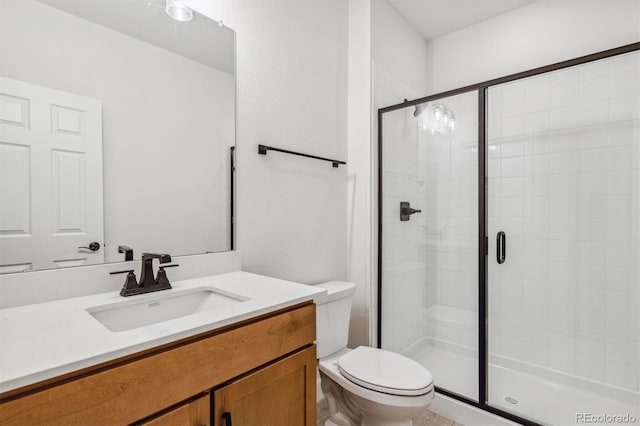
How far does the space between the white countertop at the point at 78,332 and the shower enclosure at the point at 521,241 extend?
4.46 ft

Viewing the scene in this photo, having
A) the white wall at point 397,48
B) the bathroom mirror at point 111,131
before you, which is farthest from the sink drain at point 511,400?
the white wall at point 397,48

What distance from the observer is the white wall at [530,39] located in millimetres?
2049

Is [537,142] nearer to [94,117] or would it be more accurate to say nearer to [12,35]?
[94,117]

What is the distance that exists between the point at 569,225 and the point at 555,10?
1.43 meters

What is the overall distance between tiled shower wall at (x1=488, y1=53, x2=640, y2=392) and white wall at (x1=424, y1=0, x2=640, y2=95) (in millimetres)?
327

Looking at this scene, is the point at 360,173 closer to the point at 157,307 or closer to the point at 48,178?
the point at 157,307

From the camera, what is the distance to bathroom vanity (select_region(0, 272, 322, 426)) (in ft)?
1.96

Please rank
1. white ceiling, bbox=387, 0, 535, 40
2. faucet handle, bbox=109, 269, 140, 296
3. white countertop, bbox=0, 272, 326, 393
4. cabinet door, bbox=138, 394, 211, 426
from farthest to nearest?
white ceiling, bbox=387, 0, 535, 40 < faucet handle, bbox=109, 269, 140, 296 < cabinet door, bbox=138, 394, 211, 426 < white countertop, bbox=0, 272, 326, 393

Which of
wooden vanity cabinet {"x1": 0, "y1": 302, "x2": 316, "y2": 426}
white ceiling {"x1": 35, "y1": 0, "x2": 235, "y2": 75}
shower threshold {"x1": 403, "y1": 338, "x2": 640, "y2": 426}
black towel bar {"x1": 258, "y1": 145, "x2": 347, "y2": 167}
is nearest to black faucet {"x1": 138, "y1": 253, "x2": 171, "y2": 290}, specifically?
wooden vanity cabinet {"x1": 0, "y1": 302, "x2": 316, "y2": 426}

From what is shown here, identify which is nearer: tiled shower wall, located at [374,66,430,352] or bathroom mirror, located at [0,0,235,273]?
bathroom mirror, located at [0,0,235,273]

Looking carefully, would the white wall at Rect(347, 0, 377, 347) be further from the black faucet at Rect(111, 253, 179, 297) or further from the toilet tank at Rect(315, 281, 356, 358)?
the black faucet at Rect(111, 253, 179, 297)

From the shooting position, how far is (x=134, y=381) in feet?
2.24

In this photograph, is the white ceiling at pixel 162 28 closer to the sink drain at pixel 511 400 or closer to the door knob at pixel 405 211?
the door knob at pixel 405 211

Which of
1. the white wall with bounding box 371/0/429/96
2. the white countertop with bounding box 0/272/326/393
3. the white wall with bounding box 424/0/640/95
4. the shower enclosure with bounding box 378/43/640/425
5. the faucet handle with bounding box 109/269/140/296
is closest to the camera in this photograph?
the white countertop with bounding box 0/272/326/393
